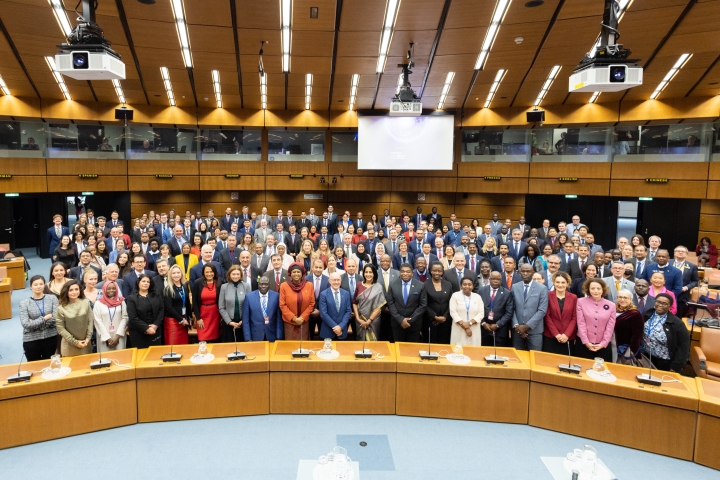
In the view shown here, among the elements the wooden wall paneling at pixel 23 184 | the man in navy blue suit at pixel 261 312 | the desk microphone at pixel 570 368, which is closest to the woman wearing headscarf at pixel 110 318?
the man in navy blue suit at pixel 261 312

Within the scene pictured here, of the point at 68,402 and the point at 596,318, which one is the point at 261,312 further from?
the point at 596,318

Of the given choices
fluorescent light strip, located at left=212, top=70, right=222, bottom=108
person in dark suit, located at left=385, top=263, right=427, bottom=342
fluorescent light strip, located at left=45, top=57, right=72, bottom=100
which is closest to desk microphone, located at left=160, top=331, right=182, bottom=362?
person in dark suit, located at left=385, top=263, right=427, bottom=342

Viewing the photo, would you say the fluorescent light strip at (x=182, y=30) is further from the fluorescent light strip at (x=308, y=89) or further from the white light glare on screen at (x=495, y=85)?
the white light glare on screen at (x=495, y=85)

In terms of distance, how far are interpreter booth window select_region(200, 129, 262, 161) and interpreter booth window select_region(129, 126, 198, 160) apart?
0.37 m

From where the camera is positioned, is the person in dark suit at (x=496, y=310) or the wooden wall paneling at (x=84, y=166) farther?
the wooden wall paneling at (x=84, y=166)

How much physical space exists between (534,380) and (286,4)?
7978mm

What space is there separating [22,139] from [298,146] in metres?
8.45

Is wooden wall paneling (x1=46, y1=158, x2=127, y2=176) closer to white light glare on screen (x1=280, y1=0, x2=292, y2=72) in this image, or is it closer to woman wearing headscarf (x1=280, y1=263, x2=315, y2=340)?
white light glare on screen (x1=280, y1=0, x2=292, y2=72)

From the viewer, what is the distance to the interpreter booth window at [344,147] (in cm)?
1591

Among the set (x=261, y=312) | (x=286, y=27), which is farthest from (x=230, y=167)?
(x=261, y=312)

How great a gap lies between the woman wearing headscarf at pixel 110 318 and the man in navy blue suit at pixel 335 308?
2.35 metres

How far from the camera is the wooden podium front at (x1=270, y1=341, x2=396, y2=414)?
493 centimetres

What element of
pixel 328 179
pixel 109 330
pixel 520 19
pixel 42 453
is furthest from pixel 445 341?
pixel 328 179

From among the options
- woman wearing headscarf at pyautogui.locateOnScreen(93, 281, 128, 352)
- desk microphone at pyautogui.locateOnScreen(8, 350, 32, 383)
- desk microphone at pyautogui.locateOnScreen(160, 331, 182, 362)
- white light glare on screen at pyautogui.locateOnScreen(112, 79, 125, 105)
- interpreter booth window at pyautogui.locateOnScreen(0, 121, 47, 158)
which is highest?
white light glare on screen at pyautogui.locateOnScreen(112, 79, 125, 105)
